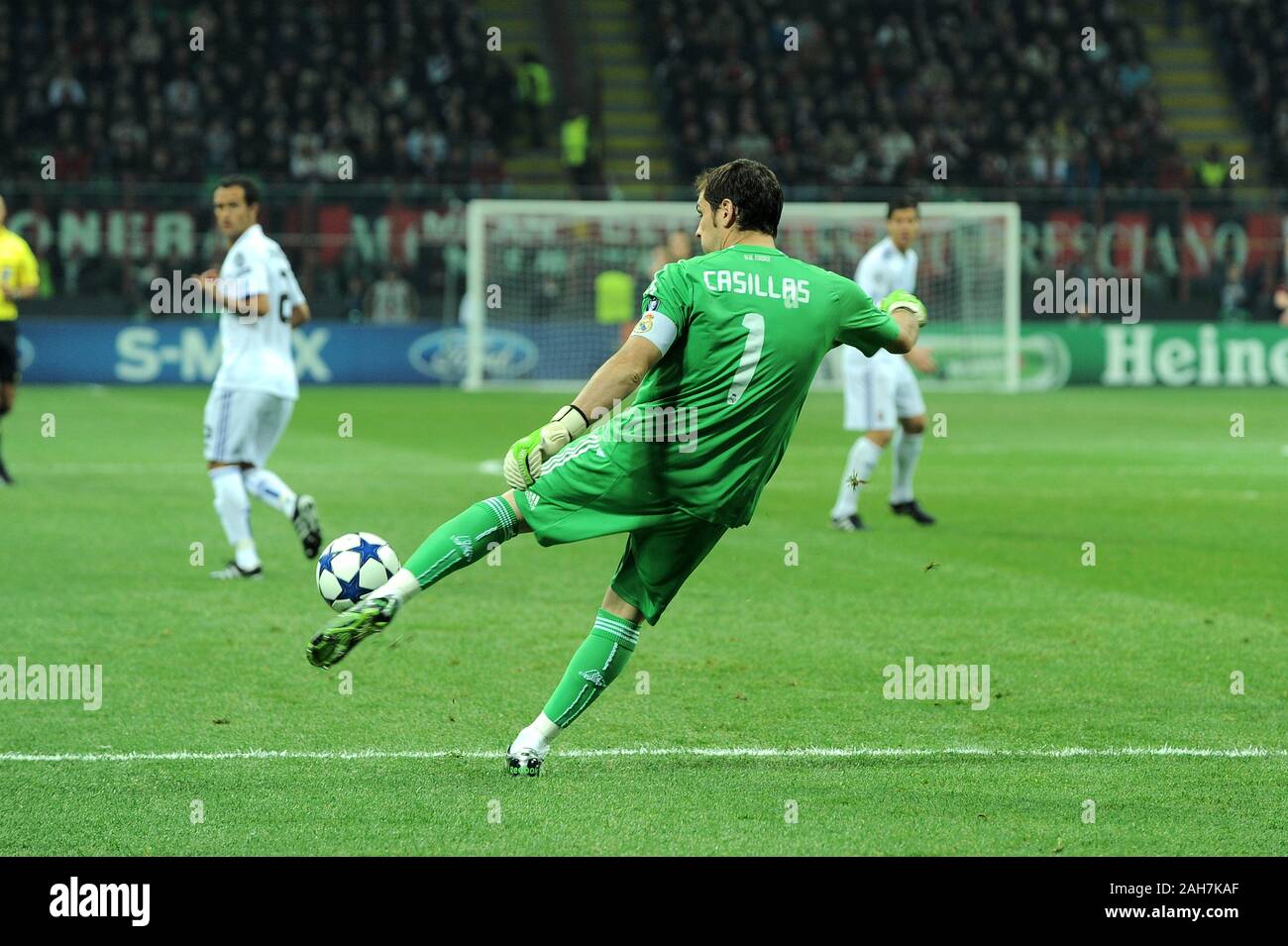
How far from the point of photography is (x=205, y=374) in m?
28.1

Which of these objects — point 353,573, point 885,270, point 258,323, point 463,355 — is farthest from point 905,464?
point 463,355

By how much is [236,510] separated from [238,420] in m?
0.53

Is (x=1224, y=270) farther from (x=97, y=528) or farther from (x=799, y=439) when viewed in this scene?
(x=97, y=528)

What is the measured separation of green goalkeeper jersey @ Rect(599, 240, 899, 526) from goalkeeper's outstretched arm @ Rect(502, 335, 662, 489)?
0.69ft

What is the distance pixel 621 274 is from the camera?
28188 millimetres

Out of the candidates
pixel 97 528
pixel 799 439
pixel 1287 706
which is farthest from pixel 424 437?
pixel 1287 706

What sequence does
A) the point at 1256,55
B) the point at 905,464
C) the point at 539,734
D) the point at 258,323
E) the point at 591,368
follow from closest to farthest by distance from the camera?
the point at 539,734 < the point at 258,323 < the point at 905,464 < the point at 591,368 < the point at 1256,55

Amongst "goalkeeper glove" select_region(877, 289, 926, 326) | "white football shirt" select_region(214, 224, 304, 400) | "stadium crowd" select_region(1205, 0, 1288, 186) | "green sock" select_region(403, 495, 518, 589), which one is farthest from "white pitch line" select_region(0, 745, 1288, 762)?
"stadium crowd" select_region(1205, 0, 1288, 186)

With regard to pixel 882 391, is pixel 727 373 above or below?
below

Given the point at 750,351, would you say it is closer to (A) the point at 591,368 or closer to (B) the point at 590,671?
(B) the point at 590,671

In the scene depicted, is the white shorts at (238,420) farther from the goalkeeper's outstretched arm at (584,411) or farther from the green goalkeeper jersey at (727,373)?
the goalkeeper's outstretched arm at (584,411)

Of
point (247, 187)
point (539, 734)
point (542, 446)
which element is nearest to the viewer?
point (542, 446)

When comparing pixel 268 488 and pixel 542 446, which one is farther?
pixel 268 488

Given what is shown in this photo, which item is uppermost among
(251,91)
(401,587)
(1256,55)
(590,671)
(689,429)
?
(1256,55)
